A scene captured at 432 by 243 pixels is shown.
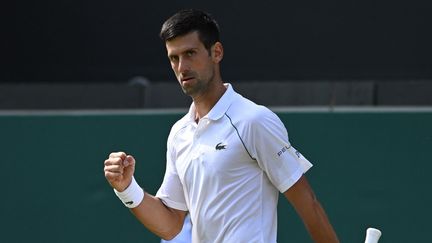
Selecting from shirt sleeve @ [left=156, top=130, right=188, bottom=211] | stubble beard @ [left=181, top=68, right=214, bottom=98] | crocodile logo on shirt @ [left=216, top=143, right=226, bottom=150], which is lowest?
shirt sleeve @ [left=156, top=130, right=188, bottom=211]

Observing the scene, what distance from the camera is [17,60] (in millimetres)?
8445

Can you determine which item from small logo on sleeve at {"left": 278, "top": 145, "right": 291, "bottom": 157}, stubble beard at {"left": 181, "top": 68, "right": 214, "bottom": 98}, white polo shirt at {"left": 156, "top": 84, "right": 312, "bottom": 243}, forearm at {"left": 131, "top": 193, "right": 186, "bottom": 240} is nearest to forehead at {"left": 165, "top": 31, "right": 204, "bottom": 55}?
stubble beard at {"left": 181, "top": 68, "right": 214, "bottom": 98}

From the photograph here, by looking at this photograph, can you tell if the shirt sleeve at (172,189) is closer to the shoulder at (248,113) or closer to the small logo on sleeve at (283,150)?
the shoulder at (248,113)

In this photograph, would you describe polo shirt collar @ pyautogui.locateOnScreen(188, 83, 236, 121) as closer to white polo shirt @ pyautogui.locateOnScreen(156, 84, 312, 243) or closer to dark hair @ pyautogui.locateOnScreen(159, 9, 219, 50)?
white polo shirt @ pyautogui.locateOnScreen(156, 84, 312, 243)

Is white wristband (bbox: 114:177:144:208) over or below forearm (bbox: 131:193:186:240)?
over

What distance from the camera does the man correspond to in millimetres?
3936

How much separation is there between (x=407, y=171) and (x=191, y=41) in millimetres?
3203

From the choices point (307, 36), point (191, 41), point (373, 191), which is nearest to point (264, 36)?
point (307, 36)

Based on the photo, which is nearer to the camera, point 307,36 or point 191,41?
point 191,41

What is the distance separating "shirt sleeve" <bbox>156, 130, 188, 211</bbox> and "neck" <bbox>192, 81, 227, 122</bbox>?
22cm

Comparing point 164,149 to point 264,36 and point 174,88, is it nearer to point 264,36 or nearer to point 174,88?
point 174,88

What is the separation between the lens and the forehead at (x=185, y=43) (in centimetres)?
407

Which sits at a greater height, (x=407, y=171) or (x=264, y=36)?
(x=264, y=36)

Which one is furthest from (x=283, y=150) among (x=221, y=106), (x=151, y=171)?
(x=151, y=171)
